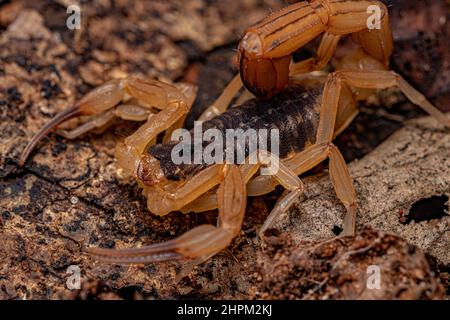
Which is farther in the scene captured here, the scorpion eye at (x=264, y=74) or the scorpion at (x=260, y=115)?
the scorpion eye at (x=264, y=74)

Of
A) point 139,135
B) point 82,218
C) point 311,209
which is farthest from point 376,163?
point 82,218

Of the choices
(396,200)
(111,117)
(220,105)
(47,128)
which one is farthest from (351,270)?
(47,128)

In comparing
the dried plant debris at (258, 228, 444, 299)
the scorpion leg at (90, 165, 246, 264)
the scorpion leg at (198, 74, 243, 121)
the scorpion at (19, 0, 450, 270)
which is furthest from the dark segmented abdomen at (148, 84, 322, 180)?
the dried plant debris at (258, 228, 444, 299)

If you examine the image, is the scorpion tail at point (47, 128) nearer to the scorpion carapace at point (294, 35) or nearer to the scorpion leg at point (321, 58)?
the scorpion carapace at point (294, 35)

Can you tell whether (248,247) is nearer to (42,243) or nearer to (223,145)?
(223,145)

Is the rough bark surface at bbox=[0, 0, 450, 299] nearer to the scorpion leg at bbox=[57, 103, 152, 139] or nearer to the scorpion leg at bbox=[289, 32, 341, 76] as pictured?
the scorpion leg at bbox=[57, 103, 152, 139]

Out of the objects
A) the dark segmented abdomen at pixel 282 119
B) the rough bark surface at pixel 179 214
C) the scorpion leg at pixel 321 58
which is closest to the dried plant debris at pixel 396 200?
the rough bark surface at pixel 179 214

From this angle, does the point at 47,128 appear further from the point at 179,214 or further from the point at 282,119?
the point at 282,119
